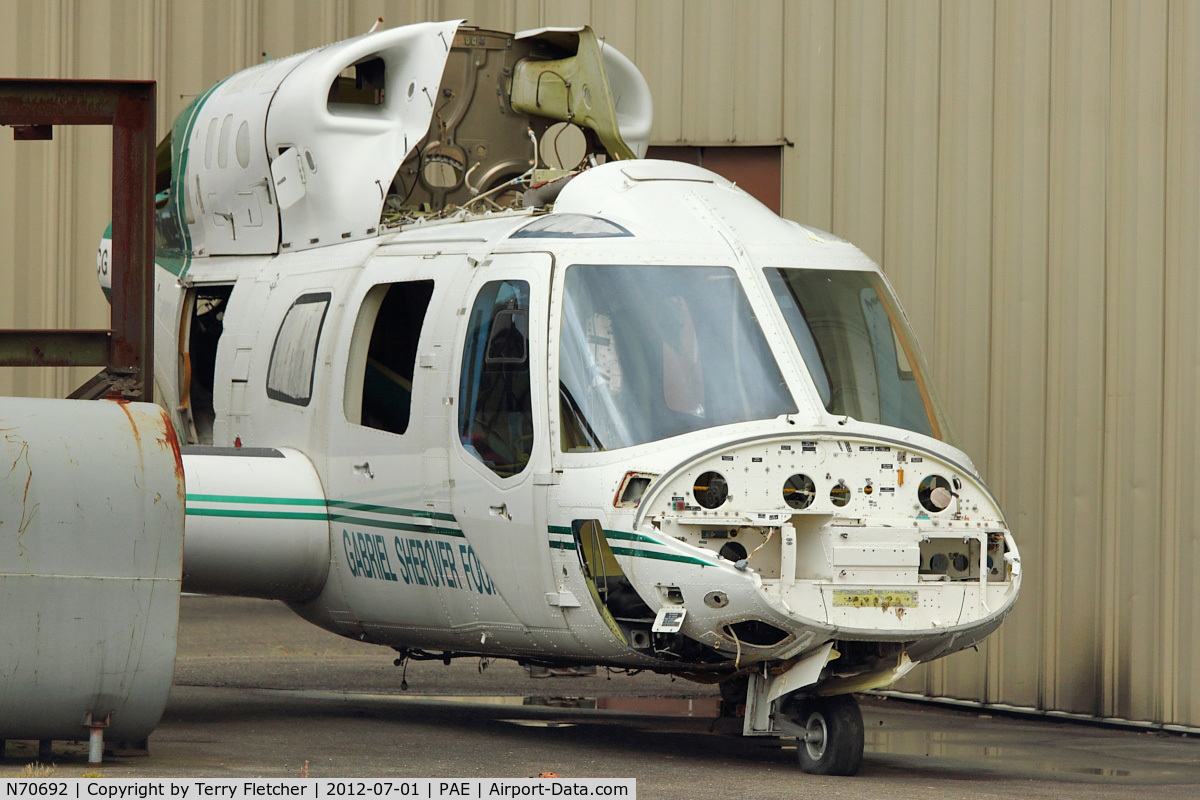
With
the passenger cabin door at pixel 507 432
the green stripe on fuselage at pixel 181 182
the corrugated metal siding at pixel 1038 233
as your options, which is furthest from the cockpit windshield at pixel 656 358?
the green stripe on fuselage at pixel 181 182

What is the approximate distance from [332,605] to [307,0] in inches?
315

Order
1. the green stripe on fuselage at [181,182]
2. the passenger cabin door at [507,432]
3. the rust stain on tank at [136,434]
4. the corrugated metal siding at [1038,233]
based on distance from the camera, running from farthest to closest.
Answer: the green stripe on fuselage at [181,182]
the corrugated metal siding at [1038,233]
the passenger cabin door at [507,432]
the rust stain on tank at [136,434]

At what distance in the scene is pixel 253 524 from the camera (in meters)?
10.4

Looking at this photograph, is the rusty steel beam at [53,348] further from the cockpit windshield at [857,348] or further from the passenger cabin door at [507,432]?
the cockpit windshield at [857,348]

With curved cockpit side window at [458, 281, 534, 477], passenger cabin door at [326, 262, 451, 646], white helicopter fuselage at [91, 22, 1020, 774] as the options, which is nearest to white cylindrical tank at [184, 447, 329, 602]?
white helicopter fuselage at [91, 22, 1020, 774]

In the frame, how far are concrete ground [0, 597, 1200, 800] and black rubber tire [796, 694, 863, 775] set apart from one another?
0.35 feet

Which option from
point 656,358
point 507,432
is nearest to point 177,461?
point 507,432

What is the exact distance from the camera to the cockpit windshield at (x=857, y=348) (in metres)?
9.20

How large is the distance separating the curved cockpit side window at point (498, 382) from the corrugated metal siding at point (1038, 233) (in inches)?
197

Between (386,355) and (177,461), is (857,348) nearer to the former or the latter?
(386,355)

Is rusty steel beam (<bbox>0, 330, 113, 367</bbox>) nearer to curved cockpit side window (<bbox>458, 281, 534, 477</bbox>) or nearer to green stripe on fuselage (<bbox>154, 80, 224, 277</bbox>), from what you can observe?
curved cockpit side window (<bbox>458, 281, 534, 477</bbox>)

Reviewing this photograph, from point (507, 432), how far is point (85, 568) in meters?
2.32
